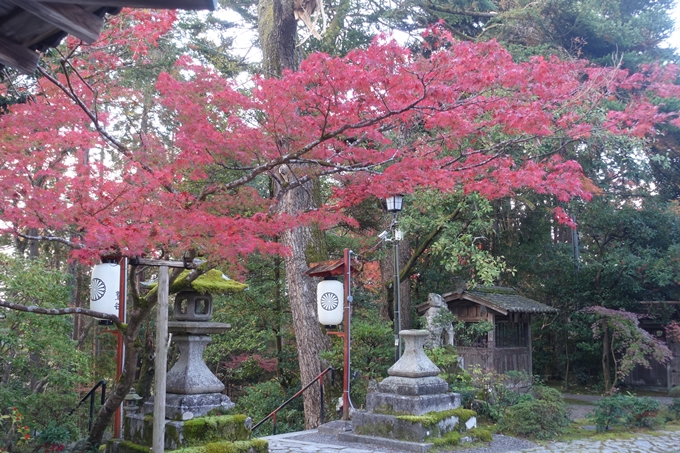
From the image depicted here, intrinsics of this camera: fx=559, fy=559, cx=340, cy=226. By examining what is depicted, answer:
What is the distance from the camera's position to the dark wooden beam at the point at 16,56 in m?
2.90

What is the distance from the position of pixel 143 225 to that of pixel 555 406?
762 cm

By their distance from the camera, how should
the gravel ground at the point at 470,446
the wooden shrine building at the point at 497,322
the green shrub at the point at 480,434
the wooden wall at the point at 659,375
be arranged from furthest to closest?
the wooden wall at the point at 659,375 → the wooden shrine building at the point at 497,322 → the green shrub at the point at 480,434 → the gravel ground at the point at 470,446

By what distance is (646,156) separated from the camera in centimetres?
1505

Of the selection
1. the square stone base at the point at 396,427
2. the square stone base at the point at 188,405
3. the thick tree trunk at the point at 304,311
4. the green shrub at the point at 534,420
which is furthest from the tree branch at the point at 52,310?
the green shrub at the point at 534,420

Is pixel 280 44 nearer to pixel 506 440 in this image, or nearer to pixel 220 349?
pixel 220 349

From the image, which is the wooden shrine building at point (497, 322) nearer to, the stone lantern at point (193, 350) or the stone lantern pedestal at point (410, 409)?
the stone lantern pedestal at point (410, 409)

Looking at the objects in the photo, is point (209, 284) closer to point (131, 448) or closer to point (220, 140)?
point (220, 140)

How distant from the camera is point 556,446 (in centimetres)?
863

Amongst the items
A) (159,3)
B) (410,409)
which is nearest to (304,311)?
(410,409)

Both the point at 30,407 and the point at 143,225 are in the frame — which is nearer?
the point at 143,225

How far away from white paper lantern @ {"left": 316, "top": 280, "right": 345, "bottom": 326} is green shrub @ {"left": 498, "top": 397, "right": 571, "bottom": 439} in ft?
11.1

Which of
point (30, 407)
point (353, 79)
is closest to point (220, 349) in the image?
point (30, 407)

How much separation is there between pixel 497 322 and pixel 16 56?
570 inches

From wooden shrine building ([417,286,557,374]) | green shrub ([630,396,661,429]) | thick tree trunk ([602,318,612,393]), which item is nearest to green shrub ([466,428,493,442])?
green shrub ([630,396,661,429])
